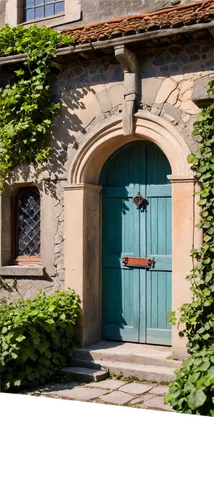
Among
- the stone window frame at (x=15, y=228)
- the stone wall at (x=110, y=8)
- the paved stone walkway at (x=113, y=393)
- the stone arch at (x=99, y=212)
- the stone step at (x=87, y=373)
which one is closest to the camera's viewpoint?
the paved stone walkway at (x=113, y=393)

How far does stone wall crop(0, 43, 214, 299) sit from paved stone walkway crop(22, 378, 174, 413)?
1609 millimetres

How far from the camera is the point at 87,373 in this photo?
6.95 meters

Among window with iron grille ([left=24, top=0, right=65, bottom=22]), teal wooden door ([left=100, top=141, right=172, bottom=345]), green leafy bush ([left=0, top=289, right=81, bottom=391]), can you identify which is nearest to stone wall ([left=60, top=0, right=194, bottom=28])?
window with iron grille ([left=24, top=0, right=65, bottom=22])

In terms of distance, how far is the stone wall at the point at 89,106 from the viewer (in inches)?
267

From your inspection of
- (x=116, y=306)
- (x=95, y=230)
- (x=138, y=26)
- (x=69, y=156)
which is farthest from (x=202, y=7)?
(x=116, y=306)

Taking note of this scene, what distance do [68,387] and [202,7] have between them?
15.0ft

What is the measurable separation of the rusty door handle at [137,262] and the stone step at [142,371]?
4.14 ft

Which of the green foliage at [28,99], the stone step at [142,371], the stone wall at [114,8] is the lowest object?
the stone step at [142,371]

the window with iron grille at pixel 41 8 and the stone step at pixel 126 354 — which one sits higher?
the window with iron grille at pixel 41 8

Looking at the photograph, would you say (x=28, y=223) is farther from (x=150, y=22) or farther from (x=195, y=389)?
(x=195, y=389)

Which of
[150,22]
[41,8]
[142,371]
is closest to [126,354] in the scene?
[142,371]

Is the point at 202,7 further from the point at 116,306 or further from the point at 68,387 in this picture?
the point at 68,387

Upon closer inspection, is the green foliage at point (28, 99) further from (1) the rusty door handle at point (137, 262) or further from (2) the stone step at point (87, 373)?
(2) the stone step at point (87, 373)

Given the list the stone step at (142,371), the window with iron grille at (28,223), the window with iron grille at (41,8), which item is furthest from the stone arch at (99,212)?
the window with iron grille at (41,8)
